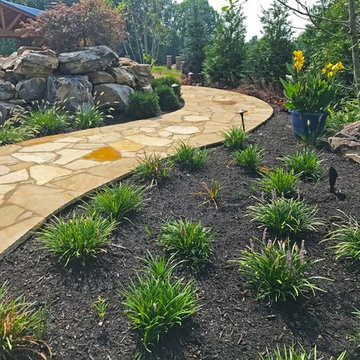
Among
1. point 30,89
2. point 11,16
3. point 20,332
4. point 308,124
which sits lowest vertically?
point 20,332

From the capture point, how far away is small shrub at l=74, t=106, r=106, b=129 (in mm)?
5853

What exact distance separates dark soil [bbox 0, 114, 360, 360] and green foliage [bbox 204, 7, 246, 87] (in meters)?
8.79

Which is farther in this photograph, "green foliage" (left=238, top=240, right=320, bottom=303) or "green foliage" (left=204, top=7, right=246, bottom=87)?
"green foliage" (left=204, top=7, right=246, bottom=87)

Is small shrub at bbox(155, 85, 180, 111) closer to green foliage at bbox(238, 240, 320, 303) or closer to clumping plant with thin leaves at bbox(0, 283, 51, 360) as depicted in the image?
green foliage at bbox(238, 240, 320, 303)

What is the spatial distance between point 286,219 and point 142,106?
14.9ft

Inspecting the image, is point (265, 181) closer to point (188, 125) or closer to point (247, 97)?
point (188, 125)

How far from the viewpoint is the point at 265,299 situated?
2086mm

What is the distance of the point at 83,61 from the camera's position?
6711mm

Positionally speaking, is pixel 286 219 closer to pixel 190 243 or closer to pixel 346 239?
pixel 346 239

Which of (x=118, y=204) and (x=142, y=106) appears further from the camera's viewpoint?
(x=142, y=106)

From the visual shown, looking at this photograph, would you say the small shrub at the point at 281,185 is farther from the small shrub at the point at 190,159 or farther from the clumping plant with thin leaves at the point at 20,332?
the clumping plant with thin leaves at the point at 20,332

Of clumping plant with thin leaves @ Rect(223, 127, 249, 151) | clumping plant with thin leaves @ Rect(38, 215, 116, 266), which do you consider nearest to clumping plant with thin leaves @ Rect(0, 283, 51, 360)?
clumping plant with thin leaves @ Rect(38, 215, 116, 266)

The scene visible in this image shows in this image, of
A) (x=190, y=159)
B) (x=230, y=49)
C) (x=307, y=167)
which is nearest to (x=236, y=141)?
(x=190, y=159)

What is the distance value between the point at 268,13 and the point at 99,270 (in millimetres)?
10038
